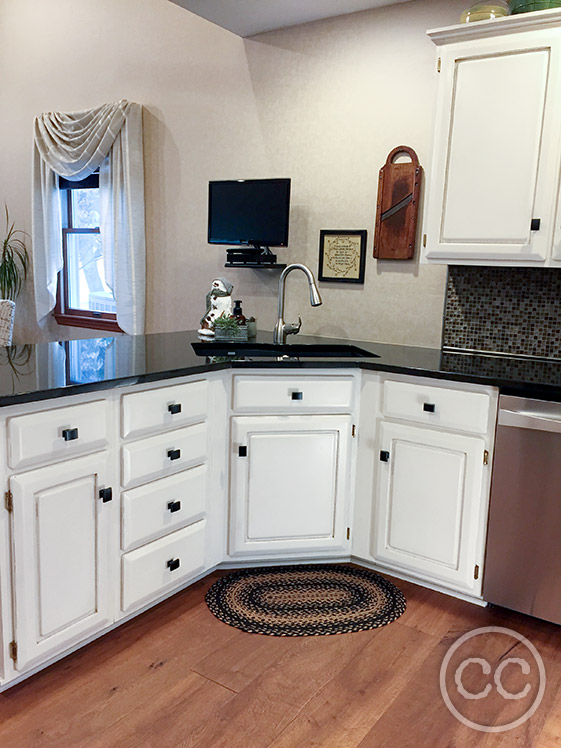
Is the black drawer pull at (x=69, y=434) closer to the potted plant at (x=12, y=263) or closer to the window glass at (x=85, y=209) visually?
the window glass at (x=85, y=209)

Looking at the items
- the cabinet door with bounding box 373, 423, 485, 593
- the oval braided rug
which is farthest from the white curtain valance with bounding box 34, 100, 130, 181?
the oval braided rug

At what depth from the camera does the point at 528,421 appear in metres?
2.12

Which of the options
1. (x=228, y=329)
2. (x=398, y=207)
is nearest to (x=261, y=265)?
(x=228, y=329)

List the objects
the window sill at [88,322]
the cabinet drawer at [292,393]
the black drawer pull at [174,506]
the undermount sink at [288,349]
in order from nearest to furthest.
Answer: the black drawer pull at [174,506] → the cabinet drawer at [292,393] → the undermount sink at [288,349] → the window sill at [88,322]

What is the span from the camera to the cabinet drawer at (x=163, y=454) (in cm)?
202

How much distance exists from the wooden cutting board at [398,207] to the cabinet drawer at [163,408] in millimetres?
1252

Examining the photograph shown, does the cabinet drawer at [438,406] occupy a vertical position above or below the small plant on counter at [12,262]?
below

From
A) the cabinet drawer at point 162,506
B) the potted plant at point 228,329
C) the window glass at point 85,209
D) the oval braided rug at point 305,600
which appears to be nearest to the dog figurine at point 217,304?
the potted plant at point 228,329

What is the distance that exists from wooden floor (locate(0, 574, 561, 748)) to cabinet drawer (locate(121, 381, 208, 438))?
2.30ft

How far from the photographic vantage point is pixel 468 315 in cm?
286

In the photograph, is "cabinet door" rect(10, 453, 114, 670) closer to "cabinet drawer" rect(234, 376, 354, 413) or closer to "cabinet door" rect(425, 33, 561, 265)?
"cabinet drawer" rect(234, 376, 354, 413)

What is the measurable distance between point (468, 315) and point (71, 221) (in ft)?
9.97

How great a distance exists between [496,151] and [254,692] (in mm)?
2069

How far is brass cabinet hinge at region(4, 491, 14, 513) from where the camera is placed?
165cm
